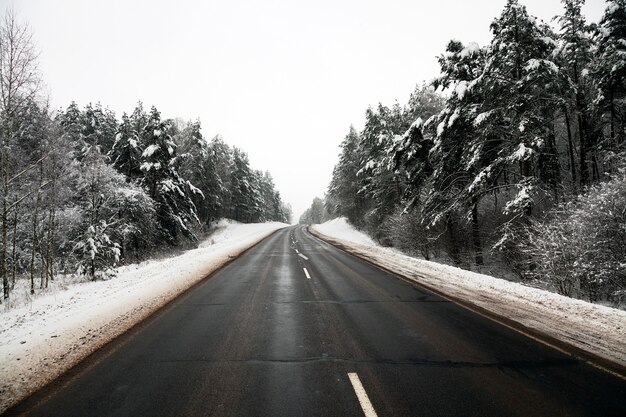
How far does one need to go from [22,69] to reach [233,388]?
1376 cm

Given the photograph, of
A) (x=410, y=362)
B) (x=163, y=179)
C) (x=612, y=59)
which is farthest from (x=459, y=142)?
(x=163, y=179)

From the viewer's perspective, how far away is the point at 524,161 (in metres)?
13.8

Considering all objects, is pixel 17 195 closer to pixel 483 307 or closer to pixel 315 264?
pixel 315 264

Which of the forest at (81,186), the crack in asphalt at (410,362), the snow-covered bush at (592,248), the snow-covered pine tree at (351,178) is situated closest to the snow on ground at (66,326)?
the crack in asphalt at (410,362)

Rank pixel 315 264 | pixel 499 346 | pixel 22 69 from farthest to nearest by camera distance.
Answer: pixel 315 264 < pixel 22 69 < pixel 499 346

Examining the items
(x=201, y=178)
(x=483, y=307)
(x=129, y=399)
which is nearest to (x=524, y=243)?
(x=483, y=307)

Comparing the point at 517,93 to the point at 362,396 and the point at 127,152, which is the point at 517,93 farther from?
the point at 127,152

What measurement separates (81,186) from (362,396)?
1730cm

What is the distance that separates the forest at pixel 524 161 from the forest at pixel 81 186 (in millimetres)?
16530

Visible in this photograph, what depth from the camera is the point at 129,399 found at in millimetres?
3760

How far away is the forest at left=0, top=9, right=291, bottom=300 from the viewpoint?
1134cm

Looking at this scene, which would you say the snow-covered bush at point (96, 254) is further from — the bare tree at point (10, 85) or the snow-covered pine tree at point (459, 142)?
the snow-covered pine tree at point (459, 142)

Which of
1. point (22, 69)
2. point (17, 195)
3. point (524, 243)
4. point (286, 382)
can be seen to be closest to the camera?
point (286, 382)

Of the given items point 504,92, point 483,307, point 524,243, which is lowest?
point 483,307
